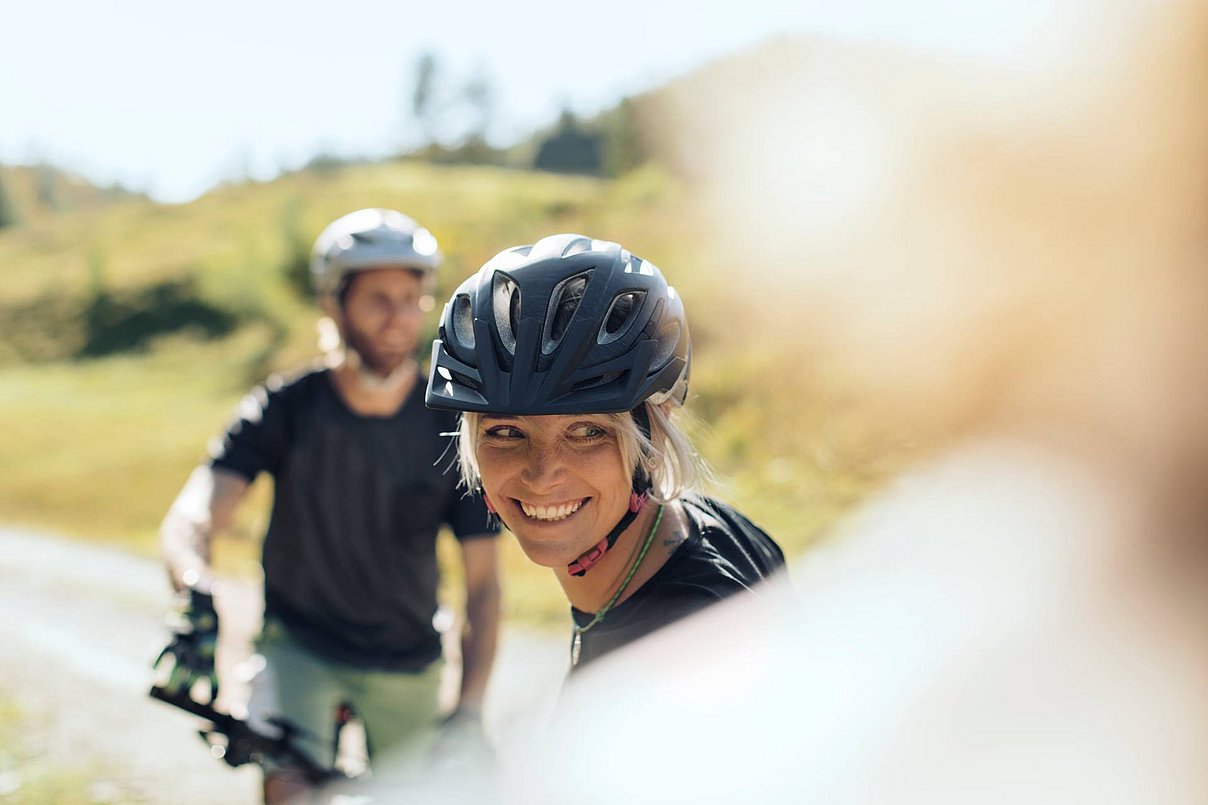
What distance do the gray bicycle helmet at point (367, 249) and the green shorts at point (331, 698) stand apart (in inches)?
52.2

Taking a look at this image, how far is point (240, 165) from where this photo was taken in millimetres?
90312

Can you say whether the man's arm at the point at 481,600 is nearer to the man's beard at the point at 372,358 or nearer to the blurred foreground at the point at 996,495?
the man's beard at the point at 372,358

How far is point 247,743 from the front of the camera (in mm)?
3545

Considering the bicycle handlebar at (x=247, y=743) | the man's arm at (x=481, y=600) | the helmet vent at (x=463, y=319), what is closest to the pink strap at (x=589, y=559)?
the helmet vent at (x=463, y=319)

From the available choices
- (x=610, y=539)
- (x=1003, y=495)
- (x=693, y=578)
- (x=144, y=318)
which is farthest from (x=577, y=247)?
(x=144, y=318)

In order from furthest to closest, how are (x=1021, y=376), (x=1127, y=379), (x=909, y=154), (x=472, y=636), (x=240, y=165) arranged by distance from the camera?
(x=240, y=165)
(x=909, y=154)
(x=1021, y=376)
(x=1127, y=379)
(x=472, y=636)

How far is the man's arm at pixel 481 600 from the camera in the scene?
13.3 ft

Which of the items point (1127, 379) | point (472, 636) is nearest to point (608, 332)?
point (472, 636)

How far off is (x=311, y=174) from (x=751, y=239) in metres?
64.7

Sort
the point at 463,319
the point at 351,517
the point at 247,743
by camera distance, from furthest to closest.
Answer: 1. the point at 351,517
2. the point at 247,743
3. the point at 463,319

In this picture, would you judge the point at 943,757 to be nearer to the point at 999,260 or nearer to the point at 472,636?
the point at 472,636

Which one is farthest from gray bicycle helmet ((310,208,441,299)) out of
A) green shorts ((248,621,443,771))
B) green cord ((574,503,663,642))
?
green cord ((574,503,663,642))

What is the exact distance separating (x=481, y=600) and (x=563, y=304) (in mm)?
1940

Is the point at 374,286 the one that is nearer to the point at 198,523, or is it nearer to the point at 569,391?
the point at 198,523
